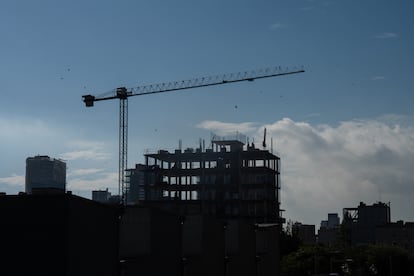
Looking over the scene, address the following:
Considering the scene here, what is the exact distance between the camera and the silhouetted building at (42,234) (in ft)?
121

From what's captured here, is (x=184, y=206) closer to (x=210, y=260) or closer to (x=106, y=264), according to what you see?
(x=210, y=260)

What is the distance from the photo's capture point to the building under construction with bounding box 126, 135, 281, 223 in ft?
606

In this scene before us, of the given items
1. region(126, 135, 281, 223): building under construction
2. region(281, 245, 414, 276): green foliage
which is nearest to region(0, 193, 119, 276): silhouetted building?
region(281, 245, 414, 276): green foliage

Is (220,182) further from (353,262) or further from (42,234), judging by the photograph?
(42,234)

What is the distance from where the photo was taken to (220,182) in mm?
188500

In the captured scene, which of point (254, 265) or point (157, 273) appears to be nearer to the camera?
point (157, 273)

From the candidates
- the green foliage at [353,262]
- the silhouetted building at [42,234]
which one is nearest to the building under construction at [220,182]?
the green foliage at [353,262]

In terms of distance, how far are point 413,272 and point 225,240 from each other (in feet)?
192

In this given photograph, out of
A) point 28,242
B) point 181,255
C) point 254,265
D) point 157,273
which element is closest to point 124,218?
point 157,273

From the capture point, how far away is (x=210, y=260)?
206 feet

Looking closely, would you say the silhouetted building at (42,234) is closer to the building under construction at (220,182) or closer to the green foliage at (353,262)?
the green foliage at (353,262)

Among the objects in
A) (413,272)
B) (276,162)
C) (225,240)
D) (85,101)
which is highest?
(85,101)

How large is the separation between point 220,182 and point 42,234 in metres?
152

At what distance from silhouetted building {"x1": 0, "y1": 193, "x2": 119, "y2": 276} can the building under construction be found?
142m
